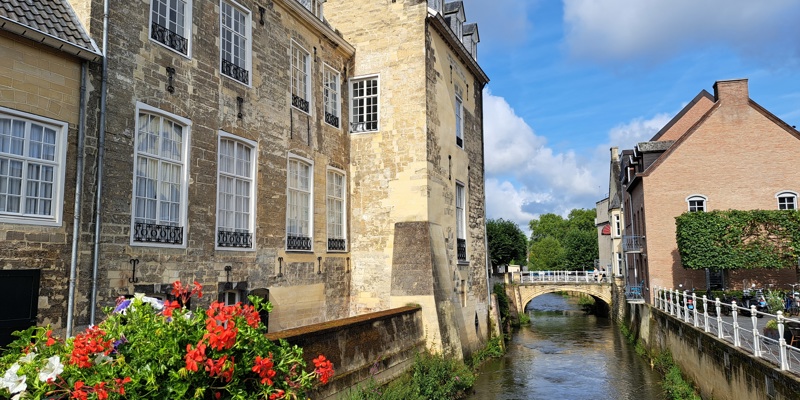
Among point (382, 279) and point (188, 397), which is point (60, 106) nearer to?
point (188, 397)

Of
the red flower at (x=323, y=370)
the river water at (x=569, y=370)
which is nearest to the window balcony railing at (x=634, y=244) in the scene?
the river water at (x=569, y=370)

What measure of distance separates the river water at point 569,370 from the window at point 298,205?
6228 mm

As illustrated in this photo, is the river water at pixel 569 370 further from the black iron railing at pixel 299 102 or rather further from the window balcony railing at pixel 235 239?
the black iron railing at pixel 299 102

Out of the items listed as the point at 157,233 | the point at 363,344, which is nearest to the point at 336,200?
the point at 363,344

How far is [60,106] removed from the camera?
766 cm

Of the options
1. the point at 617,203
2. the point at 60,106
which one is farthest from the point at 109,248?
the point at 617,203

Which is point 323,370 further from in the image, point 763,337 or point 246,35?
point 246,35

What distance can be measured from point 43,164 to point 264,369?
5480 mm

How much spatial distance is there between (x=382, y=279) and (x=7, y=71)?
32.1 ft

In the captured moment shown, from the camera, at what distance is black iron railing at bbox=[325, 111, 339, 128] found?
14594 millimetres

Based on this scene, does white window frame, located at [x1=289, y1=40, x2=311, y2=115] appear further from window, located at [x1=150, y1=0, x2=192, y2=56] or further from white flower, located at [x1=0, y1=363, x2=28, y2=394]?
white flower, located at [x1=0, y1=363, x2=28, y2=394]

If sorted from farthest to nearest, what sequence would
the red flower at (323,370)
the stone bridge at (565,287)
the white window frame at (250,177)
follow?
the stone bridge at (565,287) < the white window frame at (250,177) < the red flower at (323,370)

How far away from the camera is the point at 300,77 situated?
44.1 ft

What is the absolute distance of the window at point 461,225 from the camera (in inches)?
704
